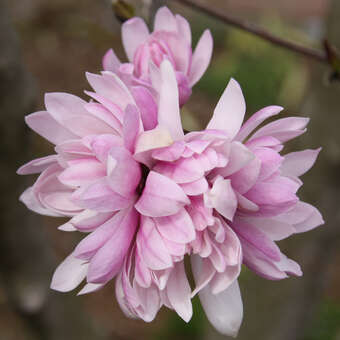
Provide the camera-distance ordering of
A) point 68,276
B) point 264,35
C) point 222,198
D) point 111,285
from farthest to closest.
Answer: point 111,285
point 264,35
point 68,276
point 222,198

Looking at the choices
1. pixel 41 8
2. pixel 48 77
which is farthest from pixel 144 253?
pixel 41 8

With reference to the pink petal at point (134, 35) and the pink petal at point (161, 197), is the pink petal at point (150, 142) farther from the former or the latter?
the pink petal at point (134, 35)

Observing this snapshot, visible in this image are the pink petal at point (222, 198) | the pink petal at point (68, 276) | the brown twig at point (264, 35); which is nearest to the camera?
the pink petal at point (222, 198)

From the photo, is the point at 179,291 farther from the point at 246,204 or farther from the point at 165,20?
the point at 165,20

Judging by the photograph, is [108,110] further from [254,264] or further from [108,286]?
[108,286]

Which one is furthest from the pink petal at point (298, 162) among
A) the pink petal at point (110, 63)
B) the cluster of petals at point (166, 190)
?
the pink petal at point (110, 63)

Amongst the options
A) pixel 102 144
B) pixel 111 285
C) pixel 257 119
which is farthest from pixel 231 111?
pixel 111 285
